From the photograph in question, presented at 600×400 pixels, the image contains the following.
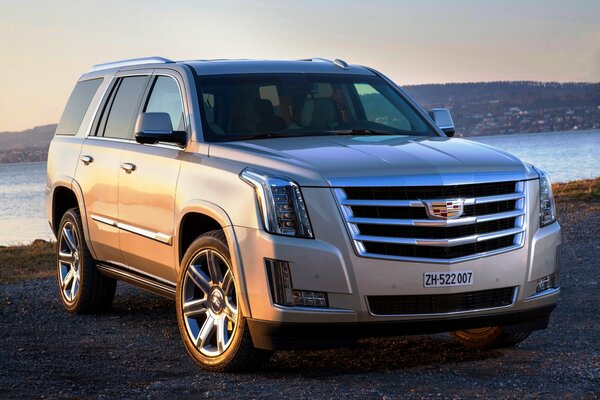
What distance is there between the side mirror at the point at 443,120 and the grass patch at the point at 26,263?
8039 millimetres

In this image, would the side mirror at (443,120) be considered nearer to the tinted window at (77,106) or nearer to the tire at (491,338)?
the tire at (491,338)

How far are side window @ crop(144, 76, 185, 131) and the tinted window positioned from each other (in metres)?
1.40

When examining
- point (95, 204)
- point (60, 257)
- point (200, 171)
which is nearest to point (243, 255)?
point (200, 171)

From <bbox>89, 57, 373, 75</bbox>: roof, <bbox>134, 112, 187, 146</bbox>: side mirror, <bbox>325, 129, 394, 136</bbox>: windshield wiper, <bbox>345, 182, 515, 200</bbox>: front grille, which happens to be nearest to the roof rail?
<bbox>89, 57, 373, 75</bbox>: roof

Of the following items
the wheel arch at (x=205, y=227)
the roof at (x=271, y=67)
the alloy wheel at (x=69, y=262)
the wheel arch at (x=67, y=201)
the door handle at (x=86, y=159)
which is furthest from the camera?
the alloy wheel at (x=69, y=262)

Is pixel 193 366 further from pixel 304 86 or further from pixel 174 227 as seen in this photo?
pixel 304 86

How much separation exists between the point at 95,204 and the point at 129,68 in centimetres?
115

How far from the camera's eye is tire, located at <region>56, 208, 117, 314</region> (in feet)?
29.1

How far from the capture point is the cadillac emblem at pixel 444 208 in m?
5.76

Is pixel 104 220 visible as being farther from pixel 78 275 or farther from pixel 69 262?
pixel 69 262

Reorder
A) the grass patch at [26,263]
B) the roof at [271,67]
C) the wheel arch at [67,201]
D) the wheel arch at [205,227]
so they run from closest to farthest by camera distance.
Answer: the wheel arch at [205,227] < the roof at [271,67] < the wheel arch at [67,201] < the grass patch at [26,263]

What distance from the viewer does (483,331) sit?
6.99 meters

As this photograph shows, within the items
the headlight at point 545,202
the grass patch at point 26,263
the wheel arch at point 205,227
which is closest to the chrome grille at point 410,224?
the headlight at point 545,202

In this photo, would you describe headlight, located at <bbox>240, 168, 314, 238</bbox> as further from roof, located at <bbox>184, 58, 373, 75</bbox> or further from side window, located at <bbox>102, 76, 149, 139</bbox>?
side window, located at <bbox>102, 76, 149, 139</bbox>
